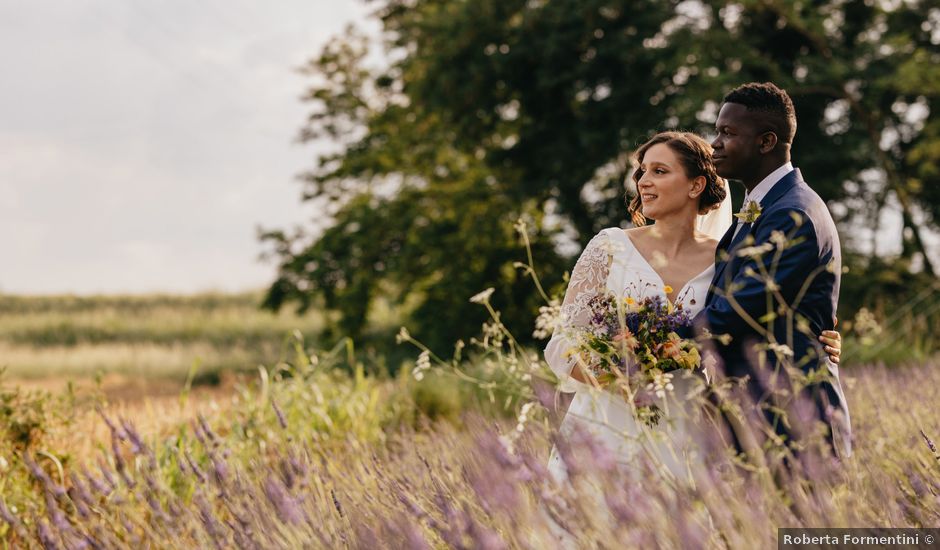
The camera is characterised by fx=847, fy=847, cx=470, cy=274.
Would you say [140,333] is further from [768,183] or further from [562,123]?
[768,183]

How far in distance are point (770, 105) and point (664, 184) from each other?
51cm

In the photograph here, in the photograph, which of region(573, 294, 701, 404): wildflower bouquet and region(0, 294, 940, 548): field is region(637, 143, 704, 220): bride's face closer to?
region(573, 294, 701, 404): wildflower bouquet

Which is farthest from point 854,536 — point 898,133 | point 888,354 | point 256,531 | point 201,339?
point 201,339

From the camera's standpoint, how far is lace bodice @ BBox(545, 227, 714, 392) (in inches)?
126

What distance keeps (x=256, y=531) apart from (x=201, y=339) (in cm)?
2224

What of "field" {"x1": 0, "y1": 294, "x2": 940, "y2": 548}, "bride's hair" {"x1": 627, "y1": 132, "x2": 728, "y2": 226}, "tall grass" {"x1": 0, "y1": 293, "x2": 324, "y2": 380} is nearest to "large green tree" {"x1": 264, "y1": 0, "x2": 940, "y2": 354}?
"tall grass" {"x1": 0, "y1": 293, "x2": 324, "y2": 380}

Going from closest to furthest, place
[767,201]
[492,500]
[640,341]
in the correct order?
[492,500] → [640,341] → [767,201]

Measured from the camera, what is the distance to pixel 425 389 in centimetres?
683

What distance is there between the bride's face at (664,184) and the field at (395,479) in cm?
83

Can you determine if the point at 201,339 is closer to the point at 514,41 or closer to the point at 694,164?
the point at 514,41

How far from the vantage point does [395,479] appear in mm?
3016

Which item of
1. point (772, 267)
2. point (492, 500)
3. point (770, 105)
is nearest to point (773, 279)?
point (772, 267)

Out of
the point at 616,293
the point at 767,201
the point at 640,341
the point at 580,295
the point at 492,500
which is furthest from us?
the point at 580,295

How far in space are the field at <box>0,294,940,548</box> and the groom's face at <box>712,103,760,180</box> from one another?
1.05 metres
